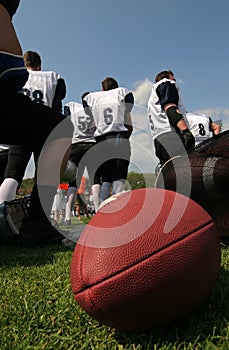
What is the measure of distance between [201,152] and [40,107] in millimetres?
1341

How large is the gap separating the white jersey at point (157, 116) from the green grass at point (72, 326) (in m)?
2.59

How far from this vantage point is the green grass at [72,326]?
1.27 m

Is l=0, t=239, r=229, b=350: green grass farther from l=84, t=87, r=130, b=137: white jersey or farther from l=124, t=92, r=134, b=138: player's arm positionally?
l=124, t=92, r=134, b=138: player's arm

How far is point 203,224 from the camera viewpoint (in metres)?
1.47

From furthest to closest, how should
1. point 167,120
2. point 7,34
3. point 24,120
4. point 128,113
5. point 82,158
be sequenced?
1. point 82,158
2. point 128,113
3. point 167,120
4. point 24,120
5. point 7,34

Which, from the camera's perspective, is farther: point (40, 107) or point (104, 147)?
point (104, 147)

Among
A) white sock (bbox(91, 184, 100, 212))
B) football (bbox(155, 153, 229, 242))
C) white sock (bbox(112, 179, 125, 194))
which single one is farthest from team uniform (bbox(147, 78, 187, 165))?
white sock (bbox(91, 184, 100, 212))

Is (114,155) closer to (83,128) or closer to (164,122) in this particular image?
(164,122)

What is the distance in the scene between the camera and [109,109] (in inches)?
209

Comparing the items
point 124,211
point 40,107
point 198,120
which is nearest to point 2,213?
point 40,107

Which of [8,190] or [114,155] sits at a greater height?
[8,190]

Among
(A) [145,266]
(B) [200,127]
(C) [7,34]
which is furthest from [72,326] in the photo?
(B) [200,127]

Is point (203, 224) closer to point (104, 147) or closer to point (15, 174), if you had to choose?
point (15, 174)

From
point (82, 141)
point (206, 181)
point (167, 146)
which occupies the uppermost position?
point (206, 181)
